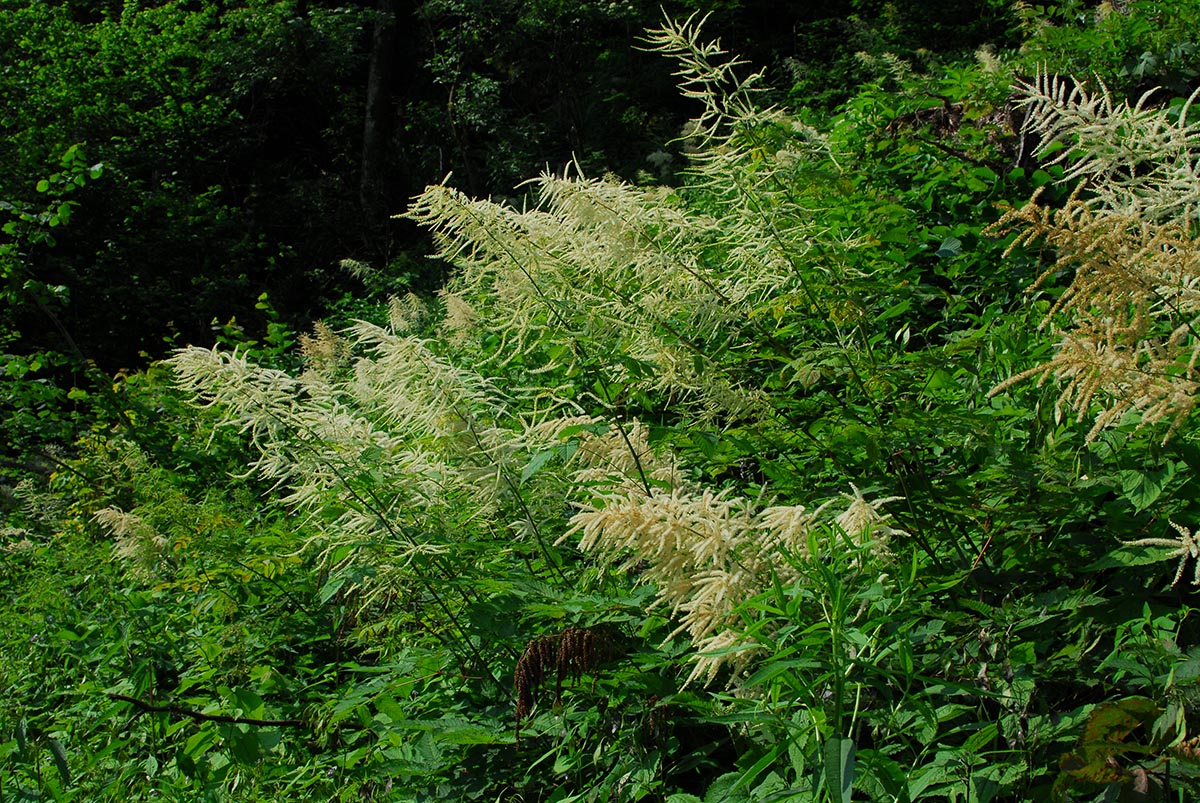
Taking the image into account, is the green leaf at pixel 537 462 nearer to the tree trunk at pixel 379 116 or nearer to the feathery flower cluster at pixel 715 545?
the feathery flower cluster at pixel 715 545

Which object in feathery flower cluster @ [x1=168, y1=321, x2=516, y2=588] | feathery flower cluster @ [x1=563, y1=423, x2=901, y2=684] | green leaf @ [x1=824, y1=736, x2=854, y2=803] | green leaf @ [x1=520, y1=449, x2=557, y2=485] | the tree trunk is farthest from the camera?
the tree trunk

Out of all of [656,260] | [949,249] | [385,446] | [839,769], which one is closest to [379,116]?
[949,249]

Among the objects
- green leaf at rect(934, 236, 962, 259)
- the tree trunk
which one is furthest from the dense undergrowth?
the tree trunk

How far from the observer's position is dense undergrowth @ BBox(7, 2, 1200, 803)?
167 cm

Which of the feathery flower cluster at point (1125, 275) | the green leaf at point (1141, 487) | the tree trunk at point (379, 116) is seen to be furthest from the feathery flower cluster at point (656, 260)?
the tree trunk at point (379, 116)

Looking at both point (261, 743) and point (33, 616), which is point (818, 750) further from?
point (33, 616)

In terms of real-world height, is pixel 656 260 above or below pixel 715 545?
above

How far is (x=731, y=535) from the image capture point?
173 cm

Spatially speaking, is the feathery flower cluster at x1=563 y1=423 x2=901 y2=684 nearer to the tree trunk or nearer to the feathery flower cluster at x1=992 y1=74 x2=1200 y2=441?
the feathery flower cluster at x1=992 y1=74 x2=1200 y2=441

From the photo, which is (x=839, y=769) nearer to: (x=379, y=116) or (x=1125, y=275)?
(x=1125, y=275)

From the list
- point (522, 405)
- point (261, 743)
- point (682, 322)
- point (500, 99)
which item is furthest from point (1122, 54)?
point (500, 99)

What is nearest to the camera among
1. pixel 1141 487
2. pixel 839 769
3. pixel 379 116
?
pixel 839 769

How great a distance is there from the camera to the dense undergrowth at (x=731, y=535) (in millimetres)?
1666

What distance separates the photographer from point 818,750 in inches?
63.6
